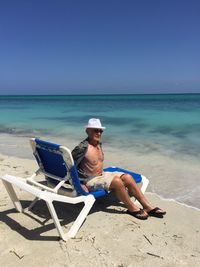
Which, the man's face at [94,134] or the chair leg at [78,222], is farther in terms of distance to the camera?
the man's face at [94,134]

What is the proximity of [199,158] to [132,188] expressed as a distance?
4.21 metres

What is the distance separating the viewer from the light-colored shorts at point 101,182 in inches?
171

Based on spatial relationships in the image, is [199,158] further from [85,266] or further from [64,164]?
[85,266]

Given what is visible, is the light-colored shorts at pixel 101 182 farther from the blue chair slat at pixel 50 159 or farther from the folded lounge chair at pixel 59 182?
the blue chair slat at pixel 50 159

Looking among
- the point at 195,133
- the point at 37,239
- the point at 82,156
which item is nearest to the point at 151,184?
the point at 82,156

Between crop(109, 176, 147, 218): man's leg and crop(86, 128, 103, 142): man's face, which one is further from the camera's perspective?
crop(86, 128, 103, 142): man's face

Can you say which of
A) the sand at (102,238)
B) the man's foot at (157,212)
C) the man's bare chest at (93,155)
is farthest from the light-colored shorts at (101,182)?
the man's foot at (157,212)

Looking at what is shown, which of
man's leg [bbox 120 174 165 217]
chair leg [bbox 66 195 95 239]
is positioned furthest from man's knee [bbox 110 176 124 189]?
chair leg [bbox 66 195 95 239]

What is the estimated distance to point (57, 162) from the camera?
164 inches

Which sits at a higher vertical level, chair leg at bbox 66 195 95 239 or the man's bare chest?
the man's bare chest

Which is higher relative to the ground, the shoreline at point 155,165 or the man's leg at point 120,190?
the man's leg at point 120,190

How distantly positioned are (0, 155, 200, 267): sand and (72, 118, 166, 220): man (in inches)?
5.2

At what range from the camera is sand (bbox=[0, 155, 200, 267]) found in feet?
11.0

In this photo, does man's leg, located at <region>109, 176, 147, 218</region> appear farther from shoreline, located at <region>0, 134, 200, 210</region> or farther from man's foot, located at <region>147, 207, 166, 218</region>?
shoreline, located at <region>0, 134, 200, 210</region>
